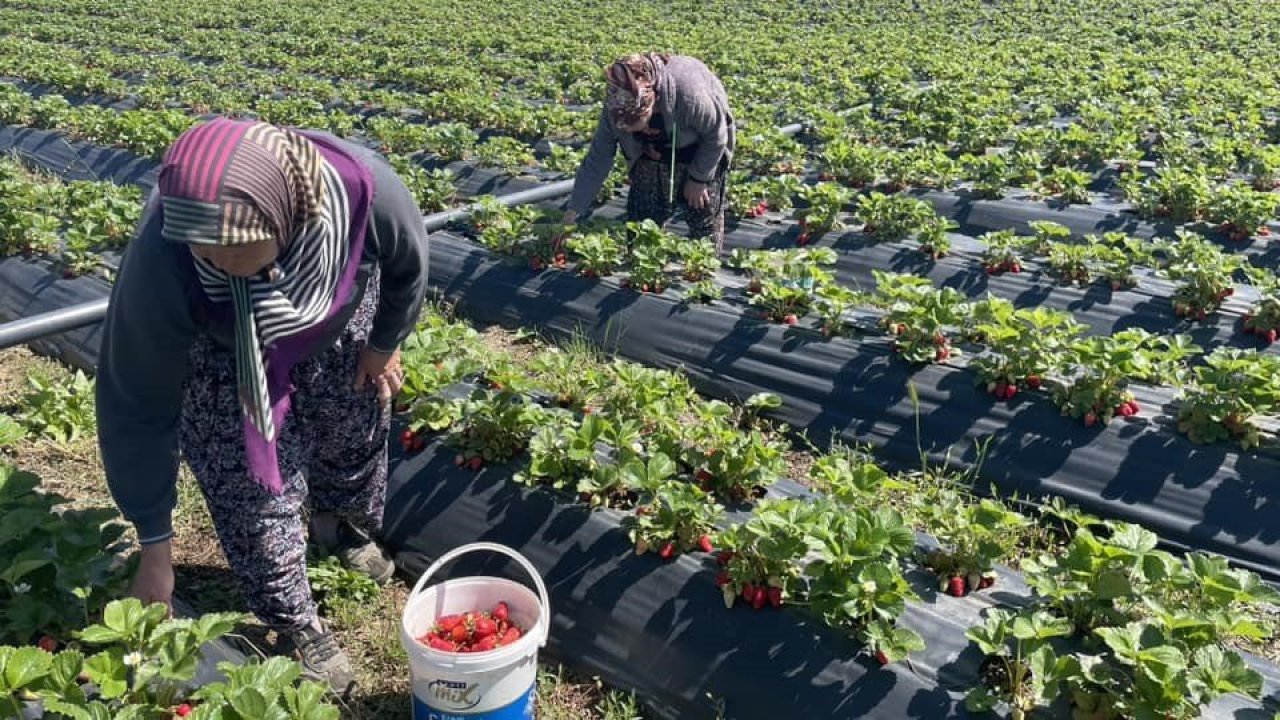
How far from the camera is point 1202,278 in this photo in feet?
17.9

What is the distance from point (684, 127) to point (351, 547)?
3167mm

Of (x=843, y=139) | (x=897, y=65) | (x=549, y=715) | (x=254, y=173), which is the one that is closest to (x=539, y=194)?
(x=843, y=139)

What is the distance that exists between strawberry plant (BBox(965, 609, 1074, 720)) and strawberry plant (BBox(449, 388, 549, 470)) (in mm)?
1913

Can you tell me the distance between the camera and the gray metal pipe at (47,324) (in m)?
5.03

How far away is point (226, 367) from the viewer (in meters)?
2.66

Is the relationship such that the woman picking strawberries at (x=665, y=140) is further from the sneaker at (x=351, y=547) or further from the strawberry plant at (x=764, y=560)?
the strawberry plant at (x=764, y=560)

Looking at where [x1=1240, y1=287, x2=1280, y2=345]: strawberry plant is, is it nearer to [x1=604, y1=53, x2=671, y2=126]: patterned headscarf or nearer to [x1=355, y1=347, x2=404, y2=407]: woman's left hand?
[x1=604, y1=53, x2=671, y2=126]: patterned headscarf

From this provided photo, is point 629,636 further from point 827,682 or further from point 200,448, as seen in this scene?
point 200,448

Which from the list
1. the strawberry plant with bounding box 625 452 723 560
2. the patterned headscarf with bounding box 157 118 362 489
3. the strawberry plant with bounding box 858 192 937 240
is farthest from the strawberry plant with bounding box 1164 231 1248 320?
the patterned headscarf with bounding box 157 118 362 489

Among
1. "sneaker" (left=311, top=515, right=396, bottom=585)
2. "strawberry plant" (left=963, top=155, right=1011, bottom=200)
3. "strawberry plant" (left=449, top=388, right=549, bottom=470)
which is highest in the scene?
"strawberry plant" (left=963, top=155, right=1011, bottom=200)

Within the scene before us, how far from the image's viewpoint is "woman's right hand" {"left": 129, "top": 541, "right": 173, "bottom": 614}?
266cm

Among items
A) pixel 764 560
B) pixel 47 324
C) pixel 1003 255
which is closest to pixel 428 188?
pixel 47 324

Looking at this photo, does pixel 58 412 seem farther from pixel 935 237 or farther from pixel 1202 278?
→ pixel 1202 278

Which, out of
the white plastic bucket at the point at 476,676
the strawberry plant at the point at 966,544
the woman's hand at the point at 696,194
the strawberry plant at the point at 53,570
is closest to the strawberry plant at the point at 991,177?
the woman's hand at the point at 696,194
